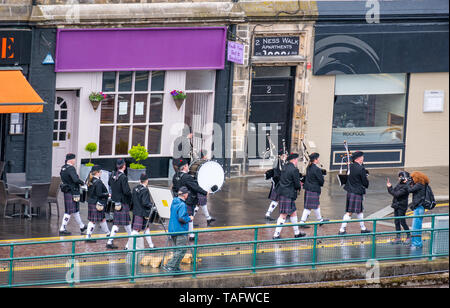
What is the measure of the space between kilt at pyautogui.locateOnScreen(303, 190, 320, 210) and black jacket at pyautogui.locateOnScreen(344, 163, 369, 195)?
27.6 inches

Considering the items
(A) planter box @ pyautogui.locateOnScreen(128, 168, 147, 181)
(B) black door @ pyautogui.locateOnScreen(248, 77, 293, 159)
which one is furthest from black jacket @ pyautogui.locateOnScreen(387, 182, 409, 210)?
(B) black door @ pyautogui.locateOnScreen(248, 77, 293, 159)

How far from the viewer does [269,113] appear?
3238cm

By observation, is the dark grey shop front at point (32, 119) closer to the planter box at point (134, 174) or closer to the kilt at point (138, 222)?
the planter box at point (134, 174)

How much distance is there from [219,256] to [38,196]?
5.61 m

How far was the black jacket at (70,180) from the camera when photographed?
25.3 meters

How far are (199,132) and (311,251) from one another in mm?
8954

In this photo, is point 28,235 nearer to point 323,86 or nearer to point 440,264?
point 440,264

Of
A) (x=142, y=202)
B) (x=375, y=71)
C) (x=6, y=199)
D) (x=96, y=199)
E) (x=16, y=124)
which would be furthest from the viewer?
(x=375, y=71)

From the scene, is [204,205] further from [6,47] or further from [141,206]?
[6,47]

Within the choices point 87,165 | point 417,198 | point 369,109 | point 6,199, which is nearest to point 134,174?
point 87,165

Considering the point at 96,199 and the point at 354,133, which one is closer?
the point at 96,199

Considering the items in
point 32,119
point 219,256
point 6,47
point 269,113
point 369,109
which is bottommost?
point 219,256

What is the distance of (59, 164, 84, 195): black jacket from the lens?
2531 centimetres
